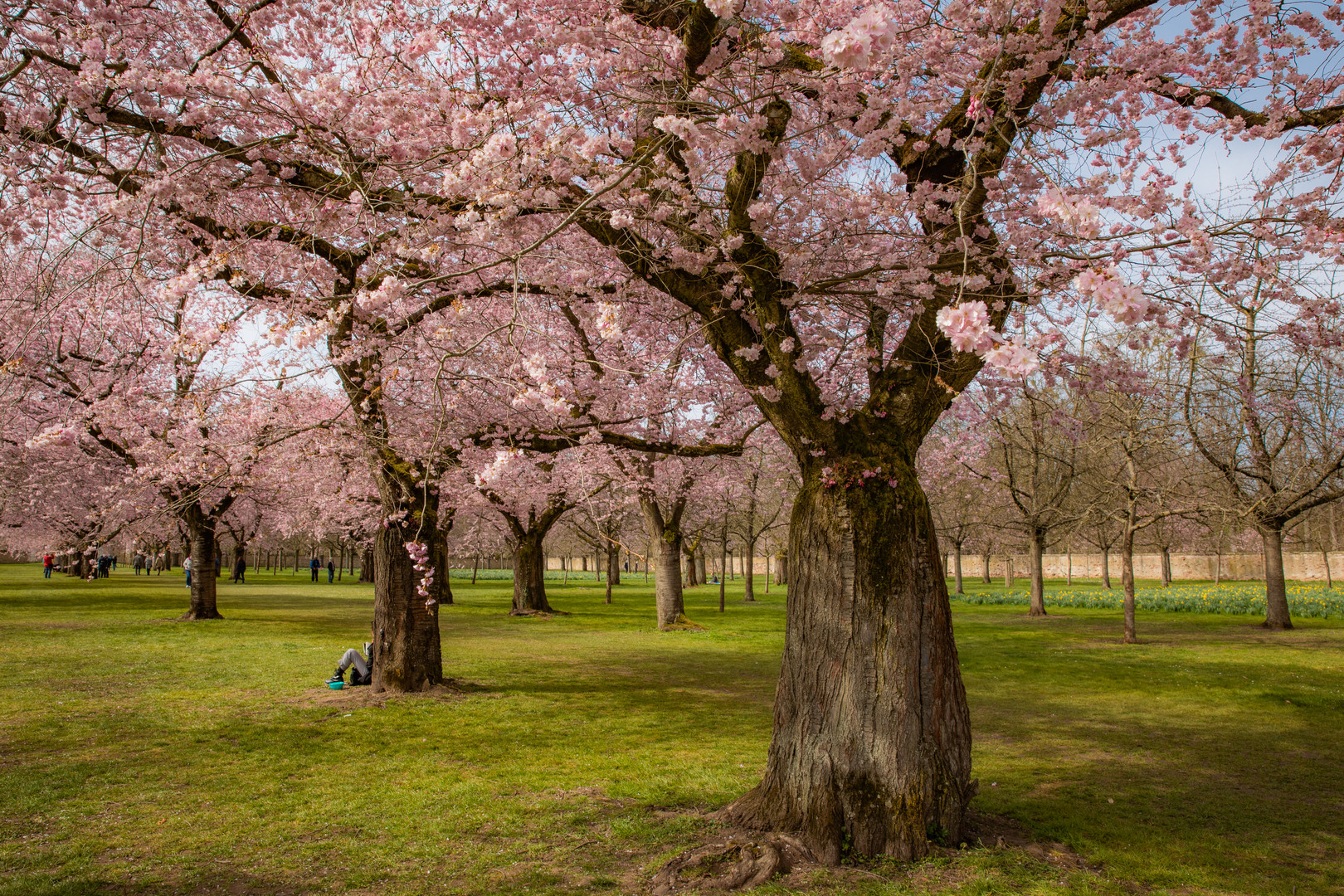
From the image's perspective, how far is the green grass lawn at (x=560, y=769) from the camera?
503 centimetres

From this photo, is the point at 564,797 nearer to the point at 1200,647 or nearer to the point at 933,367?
the point at 933,367

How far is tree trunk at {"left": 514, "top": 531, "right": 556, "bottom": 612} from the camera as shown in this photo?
25609 millimetres

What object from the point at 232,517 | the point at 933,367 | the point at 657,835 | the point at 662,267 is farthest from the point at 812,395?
the point at 232,517

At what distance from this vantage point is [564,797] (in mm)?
6695

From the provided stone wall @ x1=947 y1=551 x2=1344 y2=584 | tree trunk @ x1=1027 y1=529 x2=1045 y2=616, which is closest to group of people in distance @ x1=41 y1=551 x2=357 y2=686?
tree trunk @ x1=1027 y1=529 x2=1045 y2=616

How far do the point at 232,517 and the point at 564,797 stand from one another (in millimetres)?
31224

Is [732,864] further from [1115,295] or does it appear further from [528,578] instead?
[528,578]

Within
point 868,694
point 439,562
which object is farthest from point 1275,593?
point 439,562

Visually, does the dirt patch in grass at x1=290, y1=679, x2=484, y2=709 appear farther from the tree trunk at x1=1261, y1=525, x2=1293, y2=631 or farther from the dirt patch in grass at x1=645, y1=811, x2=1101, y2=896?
the tree trunk at x1=1261, y1=525, x2=1293, y2=631

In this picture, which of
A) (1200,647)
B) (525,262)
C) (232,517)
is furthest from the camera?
(232,517)

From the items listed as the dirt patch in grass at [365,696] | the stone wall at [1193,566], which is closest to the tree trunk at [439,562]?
the dirt patch in grass at [365,696]

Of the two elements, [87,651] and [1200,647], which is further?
[1200,647]

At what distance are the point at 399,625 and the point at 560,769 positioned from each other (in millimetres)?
4270

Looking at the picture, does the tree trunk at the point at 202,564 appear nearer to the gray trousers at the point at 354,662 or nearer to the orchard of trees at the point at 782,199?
the gray trousers at the point at 354,662
